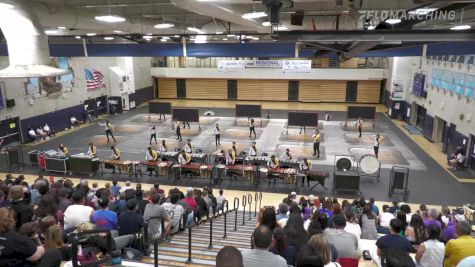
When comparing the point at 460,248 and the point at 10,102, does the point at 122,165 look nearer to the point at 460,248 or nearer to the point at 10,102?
the point at 10,102

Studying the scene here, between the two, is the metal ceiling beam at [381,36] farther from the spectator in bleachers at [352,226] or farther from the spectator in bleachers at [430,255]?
the spectator in bleachers at [352,226]

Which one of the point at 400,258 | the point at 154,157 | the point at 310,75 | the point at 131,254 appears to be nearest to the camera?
the point at 400,258

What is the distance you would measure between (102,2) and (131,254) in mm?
12990

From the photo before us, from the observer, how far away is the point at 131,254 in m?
6.72

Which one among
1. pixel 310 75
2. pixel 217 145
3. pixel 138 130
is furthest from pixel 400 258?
pixel 310 75

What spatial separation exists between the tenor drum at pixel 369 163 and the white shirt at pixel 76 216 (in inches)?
483

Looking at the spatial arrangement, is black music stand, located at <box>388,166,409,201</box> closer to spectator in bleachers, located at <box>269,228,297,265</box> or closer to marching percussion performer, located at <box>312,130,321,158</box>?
marching percussion performer, located at <box>312,130,321,158</box>

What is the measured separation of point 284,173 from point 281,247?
35.8ft

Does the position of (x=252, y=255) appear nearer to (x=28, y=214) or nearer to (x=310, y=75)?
(x=28, y=214)

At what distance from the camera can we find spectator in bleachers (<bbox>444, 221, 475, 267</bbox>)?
5.33 metres

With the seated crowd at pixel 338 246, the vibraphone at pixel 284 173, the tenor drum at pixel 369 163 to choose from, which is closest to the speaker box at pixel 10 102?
the vibraphone at pixel 284 173

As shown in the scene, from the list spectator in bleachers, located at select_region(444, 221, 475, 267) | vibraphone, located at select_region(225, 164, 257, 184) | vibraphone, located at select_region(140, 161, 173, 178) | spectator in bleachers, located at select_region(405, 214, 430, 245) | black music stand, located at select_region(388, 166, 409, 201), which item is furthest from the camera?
vibraphone, located at select_region(140, 161, 173, 178)

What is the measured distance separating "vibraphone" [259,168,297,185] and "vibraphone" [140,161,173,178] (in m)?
4.40

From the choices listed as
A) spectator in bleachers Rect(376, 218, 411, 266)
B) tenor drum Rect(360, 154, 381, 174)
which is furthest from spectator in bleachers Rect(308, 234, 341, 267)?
tenor drum Rect(360, 154, 381, 174)
